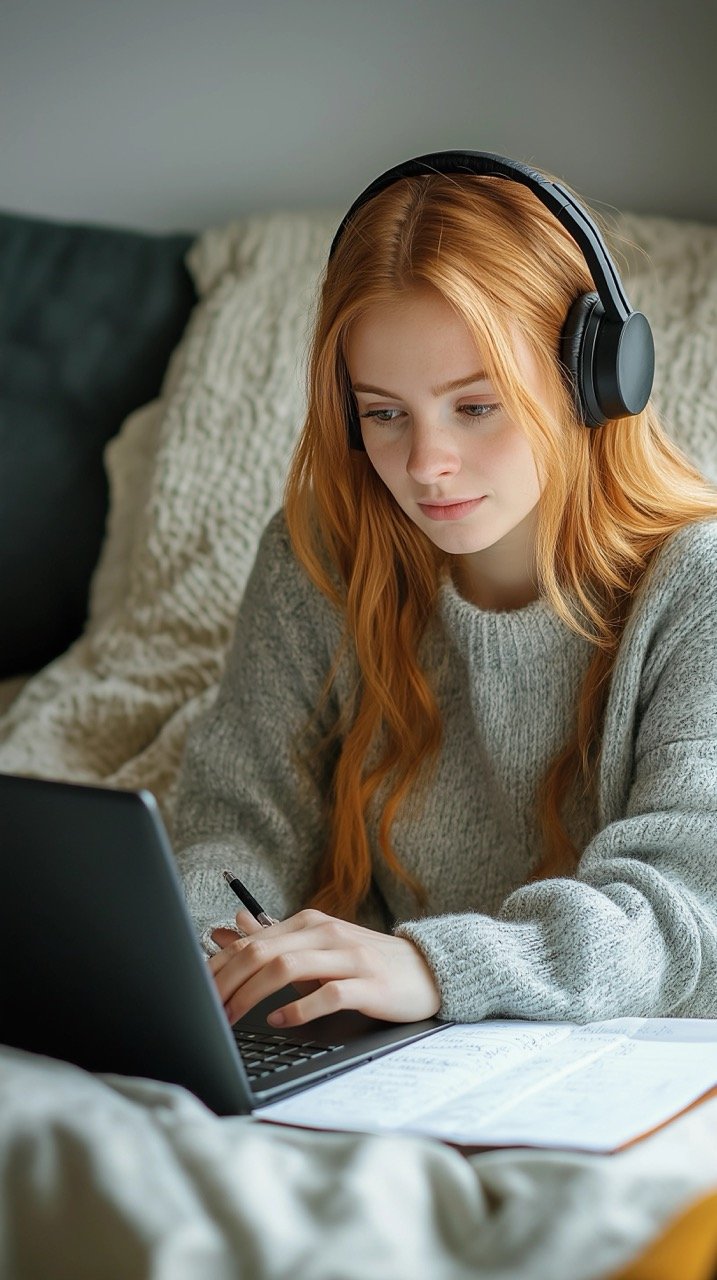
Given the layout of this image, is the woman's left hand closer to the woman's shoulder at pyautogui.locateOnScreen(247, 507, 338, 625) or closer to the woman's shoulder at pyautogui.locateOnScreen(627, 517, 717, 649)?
the woman's shoulder at pyautogui.locateOnScreen(627, 517, 717, 649)

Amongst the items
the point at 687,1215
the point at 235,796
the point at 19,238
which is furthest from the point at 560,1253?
the point at 19,238

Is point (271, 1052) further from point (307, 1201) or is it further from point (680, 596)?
point (680, 596)

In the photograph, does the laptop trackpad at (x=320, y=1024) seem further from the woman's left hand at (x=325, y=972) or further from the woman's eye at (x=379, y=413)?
the woman's eye at (x=379, y=413)

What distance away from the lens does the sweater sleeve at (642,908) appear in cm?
93

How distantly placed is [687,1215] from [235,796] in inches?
33.2

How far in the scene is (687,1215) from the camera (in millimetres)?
538

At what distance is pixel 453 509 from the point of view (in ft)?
3.71

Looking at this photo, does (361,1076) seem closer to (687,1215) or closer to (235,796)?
(687,1215)

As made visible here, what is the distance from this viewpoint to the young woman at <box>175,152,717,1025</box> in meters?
0.95

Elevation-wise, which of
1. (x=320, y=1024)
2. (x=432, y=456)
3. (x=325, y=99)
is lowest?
(x=320, y=1024)

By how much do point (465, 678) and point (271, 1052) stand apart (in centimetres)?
51

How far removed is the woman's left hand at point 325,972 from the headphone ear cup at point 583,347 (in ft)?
1.51

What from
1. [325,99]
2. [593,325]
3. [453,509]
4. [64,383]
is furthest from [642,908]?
[325,99]

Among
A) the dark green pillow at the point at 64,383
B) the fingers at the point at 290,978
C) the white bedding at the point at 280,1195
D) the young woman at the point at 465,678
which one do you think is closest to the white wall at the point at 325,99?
the dark green pillow at the point at 64,383
